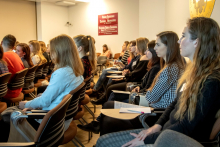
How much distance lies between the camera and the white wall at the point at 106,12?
357 inches

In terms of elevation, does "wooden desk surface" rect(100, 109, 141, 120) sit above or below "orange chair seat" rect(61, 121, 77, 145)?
above

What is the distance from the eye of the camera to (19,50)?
4.04 meters

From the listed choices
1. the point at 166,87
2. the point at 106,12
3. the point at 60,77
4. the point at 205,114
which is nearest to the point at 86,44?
the point at 60,77

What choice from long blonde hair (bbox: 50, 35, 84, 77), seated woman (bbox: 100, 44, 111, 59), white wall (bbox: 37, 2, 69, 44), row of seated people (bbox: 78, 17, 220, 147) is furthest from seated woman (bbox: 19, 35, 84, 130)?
white wall (bbox: 37, 2, 69, 44)

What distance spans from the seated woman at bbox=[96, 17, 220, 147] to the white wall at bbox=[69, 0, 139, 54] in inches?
312

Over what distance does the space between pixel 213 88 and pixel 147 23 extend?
16.5 ft

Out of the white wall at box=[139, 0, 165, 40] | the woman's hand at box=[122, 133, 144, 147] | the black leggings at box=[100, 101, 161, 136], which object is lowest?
the black leggings at box=[100, 101, 161, 136]

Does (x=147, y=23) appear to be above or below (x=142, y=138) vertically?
above

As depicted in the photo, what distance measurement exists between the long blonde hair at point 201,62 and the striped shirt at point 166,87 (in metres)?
0.63

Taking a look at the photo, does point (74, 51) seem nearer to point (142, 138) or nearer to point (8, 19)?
point (142, 138)

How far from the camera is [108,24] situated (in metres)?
9.95

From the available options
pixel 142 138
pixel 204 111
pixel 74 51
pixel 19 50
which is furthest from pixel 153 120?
pixel 19 50

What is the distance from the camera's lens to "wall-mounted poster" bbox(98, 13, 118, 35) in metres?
9.71

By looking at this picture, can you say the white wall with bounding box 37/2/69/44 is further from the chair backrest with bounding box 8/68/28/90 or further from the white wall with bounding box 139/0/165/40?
the chair backrest with bounding box 8/68/28/90
